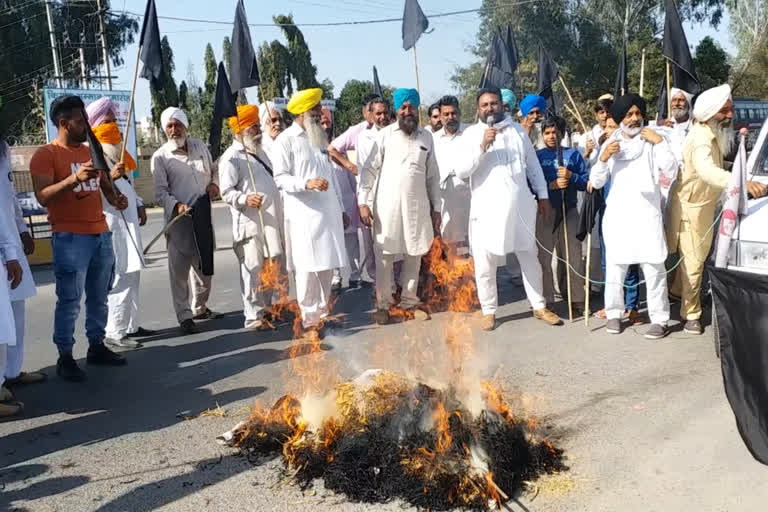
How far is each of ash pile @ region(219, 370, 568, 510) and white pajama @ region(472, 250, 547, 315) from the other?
271 cm

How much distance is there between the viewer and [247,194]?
6996 millimetres

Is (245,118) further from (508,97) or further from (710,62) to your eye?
(710,62)

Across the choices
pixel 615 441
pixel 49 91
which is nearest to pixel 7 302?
pixel 615 441

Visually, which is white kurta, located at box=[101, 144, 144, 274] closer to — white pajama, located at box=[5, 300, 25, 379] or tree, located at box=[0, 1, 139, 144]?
white pajama, located at box=[5, 300, 25, 379]

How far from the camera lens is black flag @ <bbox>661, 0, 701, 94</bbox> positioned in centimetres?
721

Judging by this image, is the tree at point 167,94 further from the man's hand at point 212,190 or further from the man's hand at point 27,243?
the man's hand at point 27,243

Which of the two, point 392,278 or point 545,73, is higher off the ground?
point 545,73

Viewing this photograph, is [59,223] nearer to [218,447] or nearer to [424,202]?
[218,447]

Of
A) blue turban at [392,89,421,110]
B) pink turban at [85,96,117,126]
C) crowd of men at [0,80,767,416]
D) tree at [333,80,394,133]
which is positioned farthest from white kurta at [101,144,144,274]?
tree at [333,80,394,133]

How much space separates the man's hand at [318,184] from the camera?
6328 mm

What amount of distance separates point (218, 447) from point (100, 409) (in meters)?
1.31

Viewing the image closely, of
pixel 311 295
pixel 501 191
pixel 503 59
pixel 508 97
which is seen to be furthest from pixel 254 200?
pixel 503 59

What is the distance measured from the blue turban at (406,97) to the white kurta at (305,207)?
1069 millimetres

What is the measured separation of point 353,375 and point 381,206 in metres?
2.34
